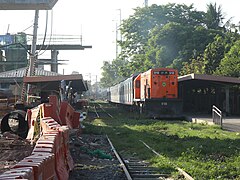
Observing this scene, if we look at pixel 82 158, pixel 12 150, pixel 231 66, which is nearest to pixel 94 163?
pixel 82 158

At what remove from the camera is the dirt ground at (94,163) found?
381 inches

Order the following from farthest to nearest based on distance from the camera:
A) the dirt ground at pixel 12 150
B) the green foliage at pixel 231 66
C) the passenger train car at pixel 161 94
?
the green foliage at pixel 231 66 → the passenger train car at pixel 161 94 → the dirt ground at pixel 12 150

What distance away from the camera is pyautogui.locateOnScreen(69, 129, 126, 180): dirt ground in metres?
9.69

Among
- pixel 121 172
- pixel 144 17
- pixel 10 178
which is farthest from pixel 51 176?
pixel 144 17

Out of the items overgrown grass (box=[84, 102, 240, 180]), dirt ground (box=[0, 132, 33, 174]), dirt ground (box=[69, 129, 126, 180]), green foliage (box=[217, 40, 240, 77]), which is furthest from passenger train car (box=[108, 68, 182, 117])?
dirt ground (box=[0, 132, 33, 174])

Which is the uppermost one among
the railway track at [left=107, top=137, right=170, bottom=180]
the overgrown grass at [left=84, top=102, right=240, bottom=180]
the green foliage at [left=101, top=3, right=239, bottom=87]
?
the green foliage at [left=101, top=3, right=239, bottom=87]

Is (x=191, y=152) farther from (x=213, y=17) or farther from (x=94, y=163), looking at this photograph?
(x=213, y=17)

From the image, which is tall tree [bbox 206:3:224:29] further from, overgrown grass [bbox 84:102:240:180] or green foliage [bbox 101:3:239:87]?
overgrown grass [bbox 84:102:240:180]

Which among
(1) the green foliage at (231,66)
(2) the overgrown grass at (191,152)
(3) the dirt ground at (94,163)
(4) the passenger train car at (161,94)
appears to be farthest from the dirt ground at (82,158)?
(1) the green foliage at (231,66)

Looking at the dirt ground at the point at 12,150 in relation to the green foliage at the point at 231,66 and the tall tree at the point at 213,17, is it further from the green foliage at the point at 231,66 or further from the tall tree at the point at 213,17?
the tall tree at the point at 213,17

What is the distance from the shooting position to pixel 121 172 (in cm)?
1016

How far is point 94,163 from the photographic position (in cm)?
1167

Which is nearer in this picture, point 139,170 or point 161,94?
point 139,170

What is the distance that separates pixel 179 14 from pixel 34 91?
41050 millimetres
